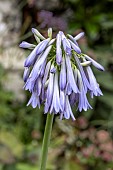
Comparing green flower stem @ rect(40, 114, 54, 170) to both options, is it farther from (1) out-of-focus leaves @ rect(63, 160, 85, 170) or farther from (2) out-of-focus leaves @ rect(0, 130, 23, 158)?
(1) out-of-focus leaves @ rect(63, 160, 85, 170)

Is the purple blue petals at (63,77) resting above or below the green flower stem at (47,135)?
above

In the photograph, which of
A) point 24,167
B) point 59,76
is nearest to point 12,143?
point 24,167

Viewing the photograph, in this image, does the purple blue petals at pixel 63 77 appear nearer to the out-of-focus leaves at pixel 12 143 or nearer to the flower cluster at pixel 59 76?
Answer: the flower cluster at pixel 59 76

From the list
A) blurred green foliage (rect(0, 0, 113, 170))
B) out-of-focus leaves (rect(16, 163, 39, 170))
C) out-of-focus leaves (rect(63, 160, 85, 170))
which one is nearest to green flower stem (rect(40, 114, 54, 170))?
blurred green foliage (rect(0, 0, 113, 170))

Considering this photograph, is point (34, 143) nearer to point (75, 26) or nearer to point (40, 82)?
point (75, 26)

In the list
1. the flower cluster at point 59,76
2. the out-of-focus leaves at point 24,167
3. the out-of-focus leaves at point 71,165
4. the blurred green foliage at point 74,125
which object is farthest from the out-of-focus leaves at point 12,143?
the flower cluster at point 59,76

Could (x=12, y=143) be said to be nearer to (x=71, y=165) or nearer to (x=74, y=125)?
(x=71, y=165)
